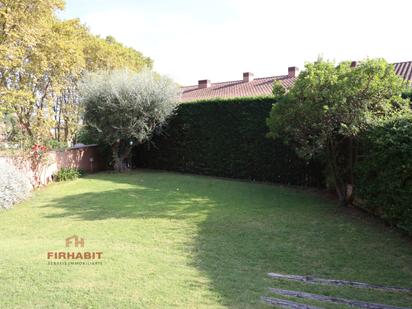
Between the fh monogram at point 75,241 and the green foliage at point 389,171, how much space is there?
529cm

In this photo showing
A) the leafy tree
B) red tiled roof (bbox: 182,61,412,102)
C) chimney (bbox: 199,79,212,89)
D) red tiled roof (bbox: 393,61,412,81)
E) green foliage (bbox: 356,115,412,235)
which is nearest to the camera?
green foliage (bbox: 356,115,412,235)

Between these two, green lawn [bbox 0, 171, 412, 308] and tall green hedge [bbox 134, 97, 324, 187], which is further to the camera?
tall green hedge [bbox 134, 97, 324, 187]

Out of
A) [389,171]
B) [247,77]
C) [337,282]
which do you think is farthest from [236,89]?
[337,282]

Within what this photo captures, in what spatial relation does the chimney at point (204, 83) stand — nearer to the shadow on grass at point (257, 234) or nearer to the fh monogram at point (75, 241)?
the shadow on grass at point (257, 234)

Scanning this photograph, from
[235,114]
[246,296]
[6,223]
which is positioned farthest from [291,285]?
[235,114]

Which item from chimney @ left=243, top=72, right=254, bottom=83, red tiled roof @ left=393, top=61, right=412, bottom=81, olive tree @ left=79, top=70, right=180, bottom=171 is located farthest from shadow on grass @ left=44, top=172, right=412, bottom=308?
chimney @ left=243, top=72, right=254, bottom=83

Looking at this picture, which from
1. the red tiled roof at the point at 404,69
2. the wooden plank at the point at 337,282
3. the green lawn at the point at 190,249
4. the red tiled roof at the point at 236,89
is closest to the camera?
the green lawn at the point at 190,249

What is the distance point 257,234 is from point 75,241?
3.20 meters

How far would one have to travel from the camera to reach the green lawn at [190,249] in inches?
136

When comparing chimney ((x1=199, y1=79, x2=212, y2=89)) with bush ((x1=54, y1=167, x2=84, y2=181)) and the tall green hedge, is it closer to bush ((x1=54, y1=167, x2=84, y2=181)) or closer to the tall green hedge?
the tall green hedge

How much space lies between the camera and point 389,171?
5395 mm

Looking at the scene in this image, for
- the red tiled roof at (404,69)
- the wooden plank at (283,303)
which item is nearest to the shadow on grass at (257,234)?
the wooden plank at (283,303)

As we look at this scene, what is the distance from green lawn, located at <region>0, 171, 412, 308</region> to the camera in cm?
345

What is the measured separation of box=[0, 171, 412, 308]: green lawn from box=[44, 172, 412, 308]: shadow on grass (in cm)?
2
